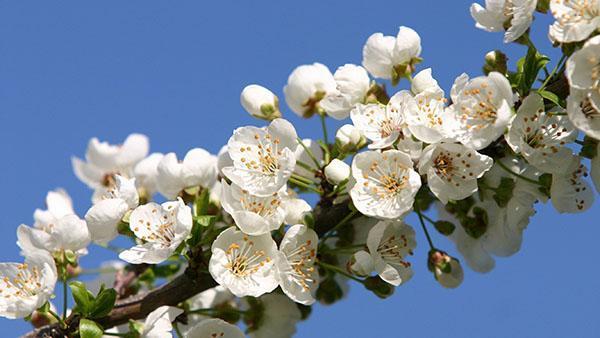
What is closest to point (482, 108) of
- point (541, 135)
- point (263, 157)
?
point (541, 135)

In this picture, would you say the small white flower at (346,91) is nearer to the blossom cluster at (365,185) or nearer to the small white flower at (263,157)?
the blossom cluster at (365,185)

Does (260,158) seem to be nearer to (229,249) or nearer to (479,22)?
(229,249)

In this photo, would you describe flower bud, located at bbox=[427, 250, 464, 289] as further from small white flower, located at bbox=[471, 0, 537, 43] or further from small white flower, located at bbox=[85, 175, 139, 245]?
small white flower, located at bbox=[85, 175, 139, 245]

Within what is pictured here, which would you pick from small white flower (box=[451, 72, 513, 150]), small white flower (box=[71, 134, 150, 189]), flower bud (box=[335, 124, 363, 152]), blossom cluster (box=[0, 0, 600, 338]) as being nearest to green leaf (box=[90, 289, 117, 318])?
blossom cluster (box=[0, 0, 600, 338])

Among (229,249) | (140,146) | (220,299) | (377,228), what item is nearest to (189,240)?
(229,249)

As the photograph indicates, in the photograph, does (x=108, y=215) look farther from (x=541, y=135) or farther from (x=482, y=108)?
(x=541, y=135)
